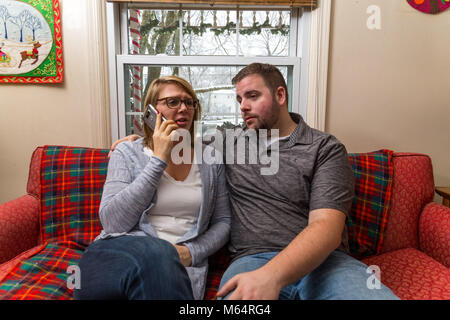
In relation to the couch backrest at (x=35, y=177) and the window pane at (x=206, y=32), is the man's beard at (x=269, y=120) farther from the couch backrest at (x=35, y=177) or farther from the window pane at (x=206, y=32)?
the couch backrest at (x=35, y=177)

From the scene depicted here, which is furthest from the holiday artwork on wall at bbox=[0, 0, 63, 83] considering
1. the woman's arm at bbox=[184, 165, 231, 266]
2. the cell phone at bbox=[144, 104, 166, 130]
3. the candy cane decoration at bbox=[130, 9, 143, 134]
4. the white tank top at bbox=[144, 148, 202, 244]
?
the woman's arm at bbox=[184, 165, 231, 266]

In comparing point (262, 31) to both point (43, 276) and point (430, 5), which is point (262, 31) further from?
point (43, 276)

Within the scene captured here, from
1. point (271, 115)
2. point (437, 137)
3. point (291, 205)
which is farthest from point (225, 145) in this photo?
point (437, 137)

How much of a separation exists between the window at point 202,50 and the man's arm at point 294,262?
41.4 inches

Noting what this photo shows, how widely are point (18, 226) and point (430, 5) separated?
94.2 inches

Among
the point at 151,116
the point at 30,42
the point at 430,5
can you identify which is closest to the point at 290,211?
the point at 151,116

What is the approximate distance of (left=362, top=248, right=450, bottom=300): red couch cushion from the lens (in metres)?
1.02

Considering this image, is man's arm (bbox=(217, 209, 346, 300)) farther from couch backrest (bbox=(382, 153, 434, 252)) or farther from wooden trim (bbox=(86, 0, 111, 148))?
wooden trim (bbox=(86, 0, 111, 148))

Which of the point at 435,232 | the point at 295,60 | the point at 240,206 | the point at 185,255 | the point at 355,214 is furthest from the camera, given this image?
the point at 295,60

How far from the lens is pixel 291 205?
1078mm

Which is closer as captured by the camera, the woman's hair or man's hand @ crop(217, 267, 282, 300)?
man's hand @ crop(217, 267, 282, 300)

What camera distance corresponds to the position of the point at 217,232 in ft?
3.64

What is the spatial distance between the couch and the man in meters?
0.28

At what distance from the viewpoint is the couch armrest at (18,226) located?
1172 mm
